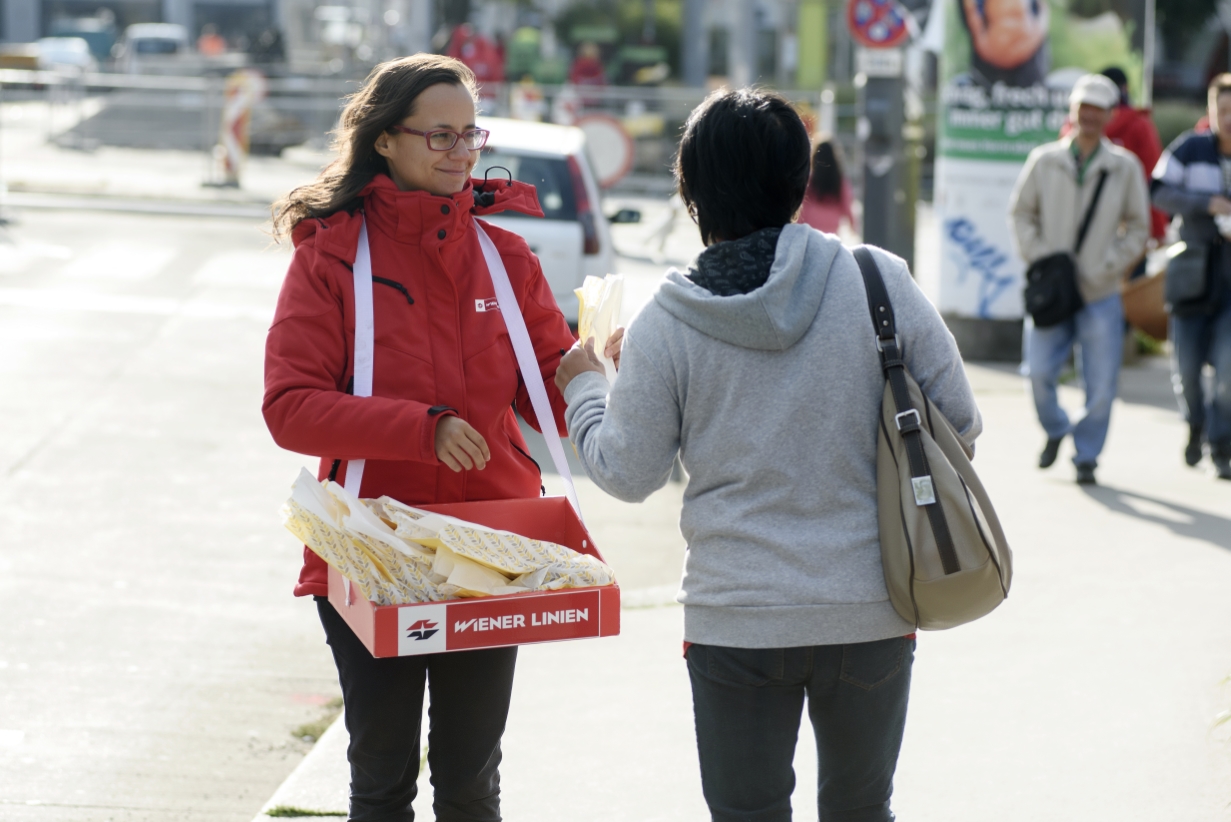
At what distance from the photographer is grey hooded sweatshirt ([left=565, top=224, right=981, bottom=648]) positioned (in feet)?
8.07

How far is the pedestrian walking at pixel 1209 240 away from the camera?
7.40 metres

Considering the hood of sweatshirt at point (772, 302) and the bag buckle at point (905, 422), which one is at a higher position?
the hood of sweatshirt at point (772, 302)

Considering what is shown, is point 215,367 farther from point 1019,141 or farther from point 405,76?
point 405,76

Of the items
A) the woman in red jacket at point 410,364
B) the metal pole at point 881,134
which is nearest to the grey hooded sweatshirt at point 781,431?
the woman in red jacket at point 410,364

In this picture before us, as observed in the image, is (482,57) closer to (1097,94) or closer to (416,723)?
(1097,94)

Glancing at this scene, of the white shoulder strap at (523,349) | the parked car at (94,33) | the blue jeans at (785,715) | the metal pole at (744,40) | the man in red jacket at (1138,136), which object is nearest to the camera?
the blue jeans at (785,715)

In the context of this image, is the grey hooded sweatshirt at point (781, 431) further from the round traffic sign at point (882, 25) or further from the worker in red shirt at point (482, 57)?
the worker in red shirt at point (482, 57)

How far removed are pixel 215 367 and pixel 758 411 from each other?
26.4 feet

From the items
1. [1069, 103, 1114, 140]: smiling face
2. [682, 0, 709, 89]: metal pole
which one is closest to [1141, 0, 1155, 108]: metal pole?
[1069, 103, 1114, 140]: smiling face

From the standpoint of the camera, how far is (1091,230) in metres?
7.31

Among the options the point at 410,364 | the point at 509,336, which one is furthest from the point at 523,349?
the point at 410,364

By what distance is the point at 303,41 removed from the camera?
38.8 meters

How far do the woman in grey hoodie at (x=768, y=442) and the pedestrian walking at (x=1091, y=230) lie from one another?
5.01 metres

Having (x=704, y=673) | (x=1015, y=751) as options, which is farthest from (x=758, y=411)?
(x=1015, y=751)
